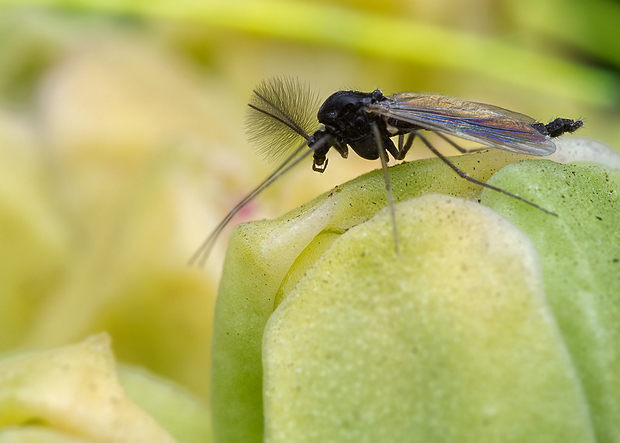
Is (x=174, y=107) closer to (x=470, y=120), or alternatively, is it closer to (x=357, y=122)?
(x=357, y=122)

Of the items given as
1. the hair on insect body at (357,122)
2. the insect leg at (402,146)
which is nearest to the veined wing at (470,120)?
the hair on insect body at (357,122)

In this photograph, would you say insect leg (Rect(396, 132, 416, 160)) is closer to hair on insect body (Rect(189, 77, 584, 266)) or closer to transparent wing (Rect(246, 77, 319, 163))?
hair on insect body (Rect(189, 77, 584, 266))

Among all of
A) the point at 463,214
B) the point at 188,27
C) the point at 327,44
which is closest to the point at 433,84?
the point at 327,44

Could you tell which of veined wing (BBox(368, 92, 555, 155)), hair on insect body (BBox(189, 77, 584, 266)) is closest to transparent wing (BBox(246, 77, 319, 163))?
hair on insect body (BBox(189, 77, 584, 266))

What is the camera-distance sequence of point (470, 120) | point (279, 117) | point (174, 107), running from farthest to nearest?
point (174, 107)
point (279, 117)
point (470, 120)

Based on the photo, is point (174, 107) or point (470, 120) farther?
point (174, 107)

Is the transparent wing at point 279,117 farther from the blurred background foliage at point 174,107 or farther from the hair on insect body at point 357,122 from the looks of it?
the blurred background foliage at point 174,107

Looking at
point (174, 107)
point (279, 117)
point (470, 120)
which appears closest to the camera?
point (470, 120)

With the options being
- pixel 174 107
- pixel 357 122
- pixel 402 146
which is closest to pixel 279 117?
pixel 357 122
